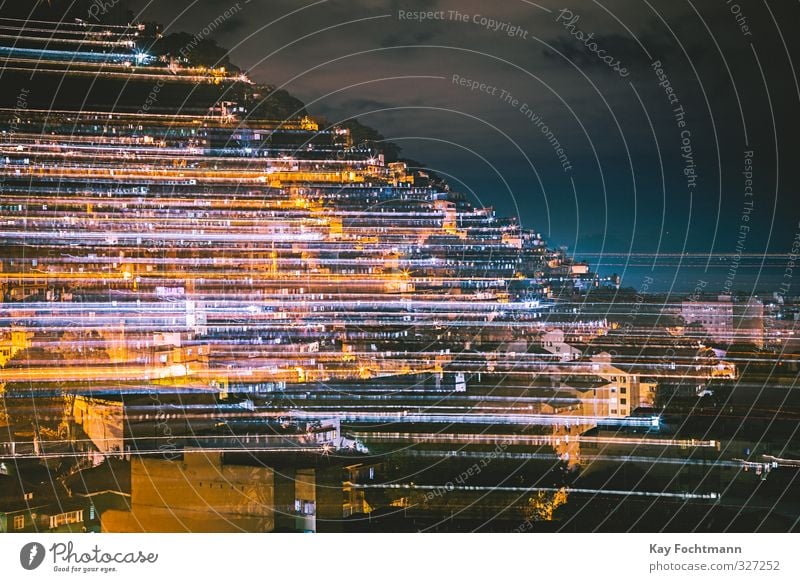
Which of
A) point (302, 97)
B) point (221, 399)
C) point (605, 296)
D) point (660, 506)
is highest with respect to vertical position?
point (302, 97)

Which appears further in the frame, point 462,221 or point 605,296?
point 605,296

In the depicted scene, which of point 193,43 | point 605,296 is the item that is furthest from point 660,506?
point 193,43

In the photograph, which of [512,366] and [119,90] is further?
[119,90]

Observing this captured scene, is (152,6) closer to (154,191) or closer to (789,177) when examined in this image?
(154,191)

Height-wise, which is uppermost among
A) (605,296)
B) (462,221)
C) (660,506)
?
(462,221)

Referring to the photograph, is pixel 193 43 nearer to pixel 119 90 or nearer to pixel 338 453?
pixel 119 90

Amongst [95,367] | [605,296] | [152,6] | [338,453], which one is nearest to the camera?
[152,6]

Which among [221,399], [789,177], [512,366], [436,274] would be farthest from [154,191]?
[789,177]

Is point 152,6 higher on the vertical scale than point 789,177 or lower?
higher

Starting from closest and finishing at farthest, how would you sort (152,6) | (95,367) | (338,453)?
(152,6) → (338,453) → (95,367)
